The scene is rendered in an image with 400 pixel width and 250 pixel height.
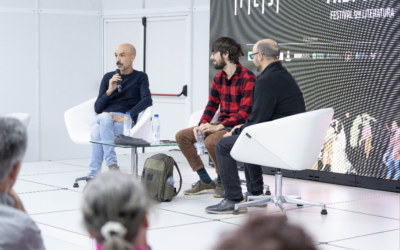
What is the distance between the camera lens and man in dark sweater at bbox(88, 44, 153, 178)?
507 centimetres

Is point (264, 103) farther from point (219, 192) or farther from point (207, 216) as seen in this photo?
point (219, 192)

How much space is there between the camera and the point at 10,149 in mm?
1403

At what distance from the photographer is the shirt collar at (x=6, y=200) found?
1.35 metres

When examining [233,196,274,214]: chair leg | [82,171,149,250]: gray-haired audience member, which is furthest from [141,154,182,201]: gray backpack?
[82,171,149,250]: gray-haired audience member

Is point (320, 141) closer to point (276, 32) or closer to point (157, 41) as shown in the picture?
point (276, 32)

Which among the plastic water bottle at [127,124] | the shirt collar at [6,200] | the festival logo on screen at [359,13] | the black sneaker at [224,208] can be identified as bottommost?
the black sneaker at [224,208]

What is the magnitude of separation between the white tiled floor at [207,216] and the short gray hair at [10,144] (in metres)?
1.29

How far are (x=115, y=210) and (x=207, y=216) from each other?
9.71 feet

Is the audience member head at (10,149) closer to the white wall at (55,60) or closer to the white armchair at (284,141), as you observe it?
the white armchair at (284,141)

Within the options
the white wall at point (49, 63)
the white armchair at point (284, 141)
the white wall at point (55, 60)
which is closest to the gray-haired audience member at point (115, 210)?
the white armchair at point (284, 141)

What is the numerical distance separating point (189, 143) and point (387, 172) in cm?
178

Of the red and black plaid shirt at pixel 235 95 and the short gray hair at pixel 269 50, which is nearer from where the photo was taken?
the short gray hair at pixel 269 50

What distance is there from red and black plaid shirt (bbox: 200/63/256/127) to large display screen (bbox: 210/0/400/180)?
1.11 meters

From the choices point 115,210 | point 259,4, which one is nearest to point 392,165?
point 259,4
